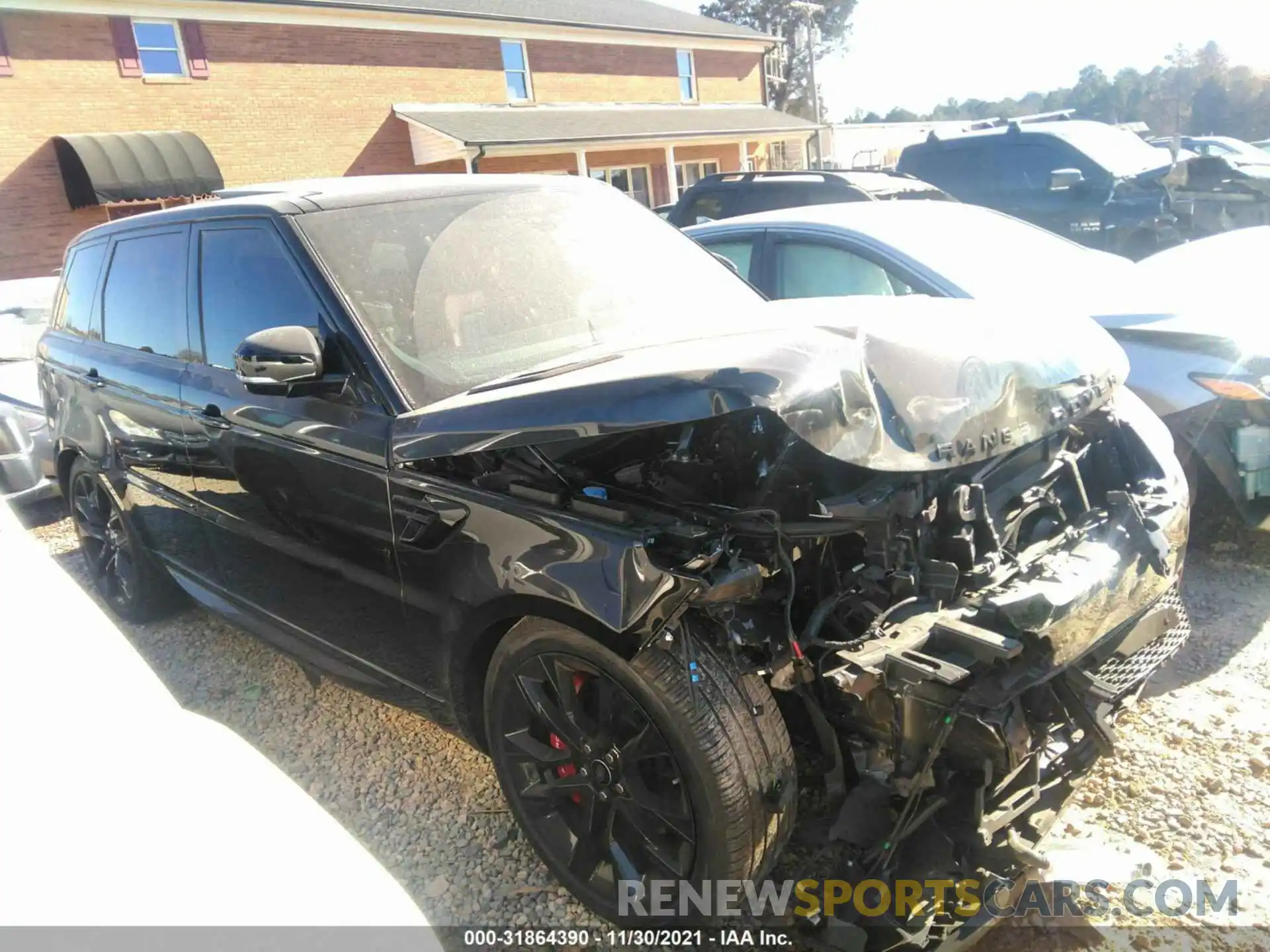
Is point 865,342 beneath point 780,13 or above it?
beneath

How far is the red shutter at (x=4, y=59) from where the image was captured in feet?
48.3

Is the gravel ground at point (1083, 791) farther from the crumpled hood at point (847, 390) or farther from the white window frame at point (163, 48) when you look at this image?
the white window frame at point (163, 48)

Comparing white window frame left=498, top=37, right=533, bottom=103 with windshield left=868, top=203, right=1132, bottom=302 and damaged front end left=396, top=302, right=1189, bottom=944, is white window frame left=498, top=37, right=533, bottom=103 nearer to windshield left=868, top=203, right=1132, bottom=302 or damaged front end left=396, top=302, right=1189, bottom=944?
windshield left=868, top=203, right=1132, bottom=302

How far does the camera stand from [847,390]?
7.06ft

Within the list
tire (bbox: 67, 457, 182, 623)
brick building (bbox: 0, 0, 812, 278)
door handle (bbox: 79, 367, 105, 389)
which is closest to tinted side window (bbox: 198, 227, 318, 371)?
door handle (bbox: 79, 367, 105, 389)

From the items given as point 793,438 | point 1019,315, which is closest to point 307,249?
point 793,438

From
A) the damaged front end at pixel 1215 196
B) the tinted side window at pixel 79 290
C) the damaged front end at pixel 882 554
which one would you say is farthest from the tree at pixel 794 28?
the damaged front end at pixel 882 554

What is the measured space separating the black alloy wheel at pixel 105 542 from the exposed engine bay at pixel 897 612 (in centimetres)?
282

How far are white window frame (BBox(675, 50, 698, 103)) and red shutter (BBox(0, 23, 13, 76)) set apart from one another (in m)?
18.2

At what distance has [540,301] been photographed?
309cm

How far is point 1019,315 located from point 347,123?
773 inches

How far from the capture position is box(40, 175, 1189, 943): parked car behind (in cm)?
212

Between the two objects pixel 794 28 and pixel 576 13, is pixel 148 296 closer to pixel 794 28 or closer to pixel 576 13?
pixel 576 13

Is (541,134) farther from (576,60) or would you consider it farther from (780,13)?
(780,13)
